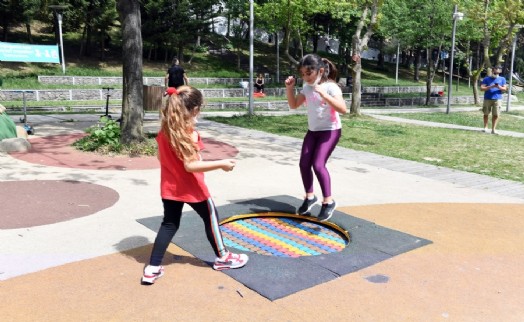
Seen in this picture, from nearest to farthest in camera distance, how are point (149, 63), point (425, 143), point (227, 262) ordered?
point (227, 262)
point (425, 143)
point (149, 63)

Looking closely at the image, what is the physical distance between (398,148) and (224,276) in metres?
7.98

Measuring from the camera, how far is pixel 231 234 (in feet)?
15.6

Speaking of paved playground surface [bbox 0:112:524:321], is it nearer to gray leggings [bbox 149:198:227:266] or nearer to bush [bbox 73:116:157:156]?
gray leggings [bbox 149:198:227:266]

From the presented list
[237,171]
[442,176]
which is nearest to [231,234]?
[237,171]

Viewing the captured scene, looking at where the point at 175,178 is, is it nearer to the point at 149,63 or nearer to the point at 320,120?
the point at 320,120

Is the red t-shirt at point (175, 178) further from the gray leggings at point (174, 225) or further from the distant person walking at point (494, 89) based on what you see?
the distant person walking at point (494, 89)

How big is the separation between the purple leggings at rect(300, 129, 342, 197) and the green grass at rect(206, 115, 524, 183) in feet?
14.7

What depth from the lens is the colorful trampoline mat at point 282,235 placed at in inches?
173

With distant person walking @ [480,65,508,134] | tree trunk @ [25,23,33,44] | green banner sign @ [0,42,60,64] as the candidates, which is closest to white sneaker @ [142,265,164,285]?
green banner sign @ [0,42,60,64]

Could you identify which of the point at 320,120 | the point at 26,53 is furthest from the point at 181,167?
the point at 26,53

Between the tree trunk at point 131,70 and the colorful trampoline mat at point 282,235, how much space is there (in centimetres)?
466

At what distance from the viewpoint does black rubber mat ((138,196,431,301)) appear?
3615mm

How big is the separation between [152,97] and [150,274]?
994 cm

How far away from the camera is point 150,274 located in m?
3.57
